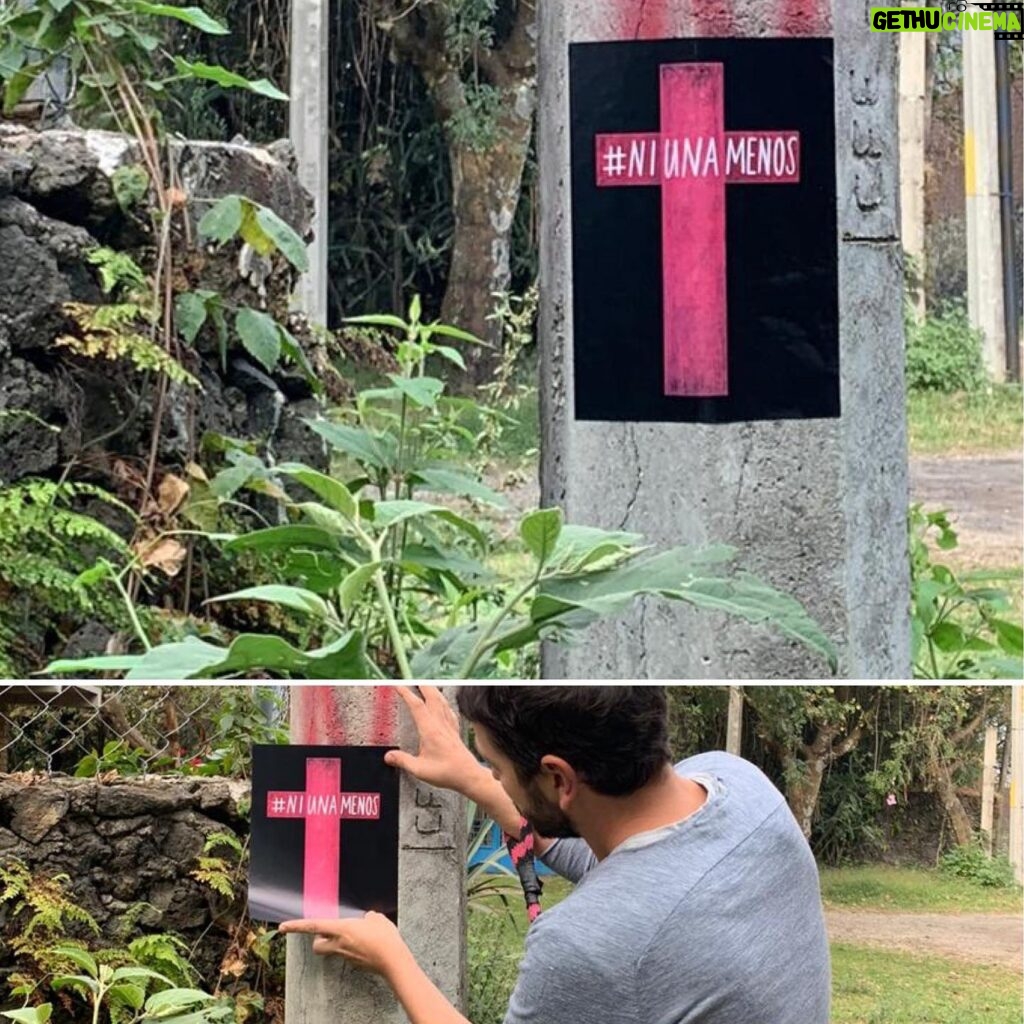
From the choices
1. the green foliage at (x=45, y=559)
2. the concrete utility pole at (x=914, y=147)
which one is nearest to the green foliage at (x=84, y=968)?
the green foliage at (x=45, y=559)

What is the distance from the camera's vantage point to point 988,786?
1.82m

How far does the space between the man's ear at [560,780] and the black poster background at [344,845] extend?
212 millimetres

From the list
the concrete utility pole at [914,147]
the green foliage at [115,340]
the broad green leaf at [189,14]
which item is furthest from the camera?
the concrete utility pole at [914,147]

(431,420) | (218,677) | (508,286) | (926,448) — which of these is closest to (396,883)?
(218,677)

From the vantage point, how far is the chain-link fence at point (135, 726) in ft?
5.82

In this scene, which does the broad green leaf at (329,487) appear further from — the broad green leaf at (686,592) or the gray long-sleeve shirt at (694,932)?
the gray long-sleeve shirt at (694,932)

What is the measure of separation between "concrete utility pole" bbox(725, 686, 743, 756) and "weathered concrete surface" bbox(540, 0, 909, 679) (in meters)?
0.03

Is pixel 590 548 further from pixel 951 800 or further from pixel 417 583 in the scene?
pixel 417 583

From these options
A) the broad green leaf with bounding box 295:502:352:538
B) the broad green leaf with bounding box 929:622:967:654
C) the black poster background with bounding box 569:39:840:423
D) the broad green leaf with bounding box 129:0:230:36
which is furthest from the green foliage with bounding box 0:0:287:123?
the broad green leaf with bounding box 929:622:967:654

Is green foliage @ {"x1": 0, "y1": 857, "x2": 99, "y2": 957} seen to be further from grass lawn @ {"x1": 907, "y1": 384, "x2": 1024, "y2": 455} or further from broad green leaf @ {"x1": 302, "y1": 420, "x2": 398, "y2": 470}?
grass lawn @ {"x1": 907, "y1": 384, "x2": 1024, "y2": 455}

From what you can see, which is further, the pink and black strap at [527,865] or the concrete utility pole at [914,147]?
the concrete utility pole at [914,147]

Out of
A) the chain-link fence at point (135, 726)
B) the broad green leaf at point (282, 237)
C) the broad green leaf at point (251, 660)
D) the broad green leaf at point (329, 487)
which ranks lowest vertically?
the chain-link fence at point (135, 726)

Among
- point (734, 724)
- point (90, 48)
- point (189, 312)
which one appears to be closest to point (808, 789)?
point (734, 724)

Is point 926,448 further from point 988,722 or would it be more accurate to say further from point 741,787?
point 741,787
